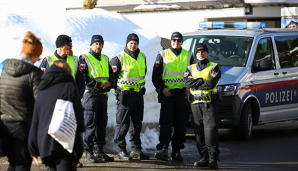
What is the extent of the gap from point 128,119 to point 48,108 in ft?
10.1

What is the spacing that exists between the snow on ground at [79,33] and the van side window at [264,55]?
208 centimetres

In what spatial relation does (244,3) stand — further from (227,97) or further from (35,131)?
(35,131)

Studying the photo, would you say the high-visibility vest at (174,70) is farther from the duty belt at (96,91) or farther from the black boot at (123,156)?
the black boot at (123,156)

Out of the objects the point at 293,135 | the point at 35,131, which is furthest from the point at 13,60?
the point at 293,135

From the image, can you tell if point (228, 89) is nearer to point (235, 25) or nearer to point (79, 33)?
point (235, 25)

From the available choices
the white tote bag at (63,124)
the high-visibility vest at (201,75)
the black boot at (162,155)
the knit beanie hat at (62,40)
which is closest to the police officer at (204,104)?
the high-visibility vest at (201,75)

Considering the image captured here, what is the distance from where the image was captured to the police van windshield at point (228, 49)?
9320 mm

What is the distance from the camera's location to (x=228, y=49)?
9547mm

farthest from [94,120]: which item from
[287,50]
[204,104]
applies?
[287,50]

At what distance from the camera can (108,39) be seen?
356 inches

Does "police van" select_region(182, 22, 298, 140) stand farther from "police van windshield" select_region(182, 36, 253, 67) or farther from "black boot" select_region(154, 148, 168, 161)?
"black boot" select_region(154, 148, 168, 161)

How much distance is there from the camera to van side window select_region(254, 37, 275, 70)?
9.04 meters

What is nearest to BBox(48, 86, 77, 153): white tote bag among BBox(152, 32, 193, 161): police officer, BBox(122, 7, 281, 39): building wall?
BBox(152, 32, 193, 161): police officer

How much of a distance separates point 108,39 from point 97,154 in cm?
288
